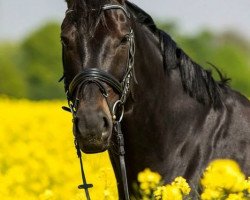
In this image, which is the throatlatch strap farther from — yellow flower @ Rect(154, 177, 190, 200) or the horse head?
yellow flower @ Rect(154, 177, 190, 200)

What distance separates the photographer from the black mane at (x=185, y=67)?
19.3ft

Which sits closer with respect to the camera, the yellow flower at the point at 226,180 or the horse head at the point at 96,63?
the yellow flower at the point at 226,180

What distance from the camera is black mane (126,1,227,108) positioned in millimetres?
5871

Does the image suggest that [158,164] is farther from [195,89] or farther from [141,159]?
[195,89]

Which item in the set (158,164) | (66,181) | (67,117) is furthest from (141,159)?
(67,117)

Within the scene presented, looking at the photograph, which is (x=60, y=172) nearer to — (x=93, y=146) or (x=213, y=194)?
Answer: (x=93, y=146)

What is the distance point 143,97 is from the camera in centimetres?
564

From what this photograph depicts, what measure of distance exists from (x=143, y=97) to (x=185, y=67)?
464mm

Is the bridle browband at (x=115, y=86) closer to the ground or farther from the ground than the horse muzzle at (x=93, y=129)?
farther from the ground

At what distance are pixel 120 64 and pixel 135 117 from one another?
1.75 ft

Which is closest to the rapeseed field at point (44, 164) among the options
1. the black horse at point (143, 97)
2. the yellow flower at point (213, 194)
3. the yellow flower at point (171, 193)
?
the black horse at point (143, 97)

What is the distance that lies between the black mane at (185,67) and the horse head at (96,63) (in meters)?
0.58

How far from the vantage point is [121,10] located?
5.33 meters

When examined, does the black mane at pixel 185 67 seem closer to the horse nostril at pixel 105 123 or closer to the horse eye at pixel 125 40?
the horse eye at pixel 125 40
